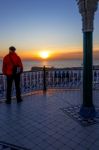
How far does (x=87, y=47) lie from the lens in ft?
13.9

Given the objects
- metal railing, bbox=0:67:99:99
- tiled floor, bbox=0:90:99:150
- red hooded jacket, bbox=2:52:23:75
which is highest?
red hooded jacket, bbox=2:52:23:75

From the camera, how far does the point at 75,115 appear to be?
4484 millimetres

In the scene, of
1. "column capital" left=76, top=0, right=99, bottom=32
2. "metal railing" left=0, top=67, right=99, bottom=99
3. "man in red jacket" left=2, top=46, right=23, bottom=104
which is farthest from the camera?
"metal railing" left=0, top=67, right=99, bottom=99

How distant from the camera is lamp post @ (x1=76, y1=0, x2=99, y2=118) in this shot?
4020 mm

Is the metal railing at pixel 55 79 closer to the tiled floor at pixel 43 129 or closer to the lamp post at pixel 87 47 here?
the tiled floor at pixel 43 129

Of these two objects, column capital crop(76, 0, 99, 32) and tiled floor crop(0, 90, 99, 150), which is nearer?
tiled floor crop(0, 90, 99, 150)

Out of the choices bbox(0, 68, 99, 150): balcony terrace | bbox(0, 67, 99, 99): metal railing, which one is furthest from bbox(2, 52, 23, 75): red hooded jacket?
bbox(0, 67, 99, 99): metal railing

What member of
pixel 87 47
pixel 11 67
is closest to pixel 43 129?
pixel 87 47

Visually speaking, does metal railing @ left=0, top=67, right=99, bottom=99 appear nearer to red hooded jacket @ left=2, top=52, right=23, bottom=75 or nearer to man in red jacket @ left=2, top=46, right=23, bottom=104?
man in red jacket @ left=2, top=46, right=23, bottom=104

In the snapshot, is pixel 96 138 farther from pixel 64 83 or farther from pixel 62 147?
pixel 64 83

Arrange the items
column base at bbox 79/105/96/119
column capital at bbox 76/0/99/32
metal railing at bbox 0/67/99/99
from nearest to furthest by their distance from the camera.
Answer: column capital at bbox 76/0/99/32 → column base at bbox 79/105/96/119 → metal railing at bbox 0/67/99/99

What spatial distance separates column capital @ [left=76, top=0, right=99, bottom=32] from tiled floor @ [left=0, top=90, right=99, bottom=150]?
202 centimetres

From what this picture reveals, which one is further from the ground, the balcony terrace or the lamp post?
the lamp post

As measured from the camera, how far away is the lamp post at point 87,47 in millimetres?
4020
